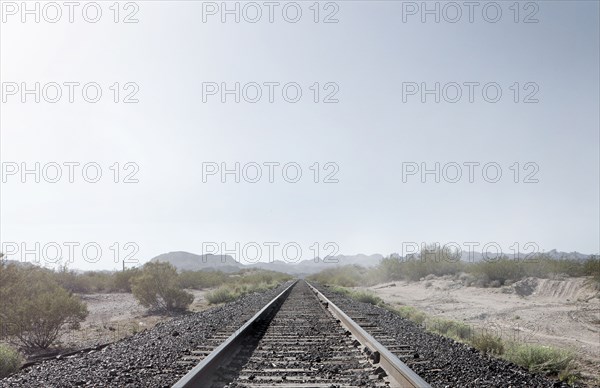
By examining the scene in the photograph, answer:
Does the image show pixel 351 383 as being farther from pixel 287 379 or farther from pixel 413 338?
pixel 413 338

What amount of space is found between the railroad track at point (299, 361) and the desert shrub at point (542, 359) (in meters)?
1.90

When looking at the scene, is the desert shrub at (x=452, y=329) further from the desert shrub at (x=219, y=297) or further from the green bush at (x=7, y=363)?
the desert shrub at (x=219, y=297)

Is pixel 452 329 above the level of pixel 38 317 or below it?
below

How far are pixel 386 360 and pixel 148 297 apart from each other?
60.6 feet

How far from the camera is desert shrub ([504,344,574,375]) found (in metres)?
7.63

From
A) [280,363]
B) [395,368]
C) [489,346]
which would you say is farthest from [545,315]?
[395,368]

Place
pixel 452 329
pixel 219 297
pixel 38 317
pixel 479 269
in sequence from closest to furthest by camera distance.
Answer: pixel 452 329, pixel 38 317, pixel 219 297, pixel 479 269

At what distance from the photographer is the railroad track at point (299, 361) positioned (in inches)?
211

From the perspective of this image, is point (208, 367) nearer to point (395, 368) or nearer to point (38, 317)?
point (395, 368)

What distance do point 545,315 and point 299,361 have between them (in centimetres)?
1548

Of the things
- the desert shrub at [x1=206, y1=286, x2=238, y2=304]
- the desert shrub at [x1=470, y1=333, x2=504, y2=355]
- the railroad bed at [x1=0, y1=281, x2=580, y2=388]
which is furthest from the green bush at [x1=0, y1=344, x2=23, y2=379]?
the desert shrub at [x1=206, y1=286, x2=238, y2=304]

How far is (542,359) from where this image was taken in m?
7.92

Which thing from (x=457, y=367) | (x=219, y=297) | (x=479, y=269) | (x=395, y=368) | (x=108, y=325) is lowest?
(x=219, y=297)

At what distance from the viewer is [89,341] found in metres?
12.7
